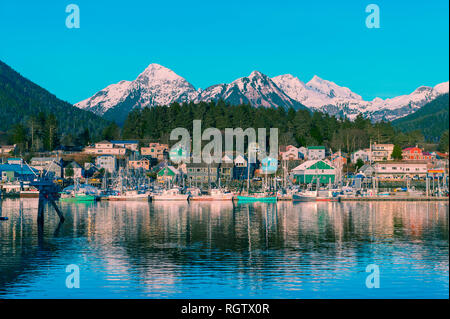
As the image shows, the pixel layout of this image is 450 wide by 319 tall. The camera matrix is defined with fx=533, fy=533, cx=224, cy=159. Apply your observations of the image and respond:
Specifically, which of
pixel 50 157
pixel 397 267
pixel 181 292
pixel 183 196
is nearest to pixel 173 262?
pixel 181 292

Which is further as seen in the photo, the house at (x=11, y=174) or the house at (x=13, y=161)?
the house at (x=13, y=161)

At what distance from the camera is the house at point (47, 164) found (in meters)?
130

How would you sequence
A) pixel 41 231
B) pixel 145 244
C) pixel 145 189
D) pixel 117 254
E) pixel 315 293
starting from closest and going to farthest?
pixel 315 293 < pixel 117 254 < pixel 145 244 < pixel 41 231 < pixel 145 189

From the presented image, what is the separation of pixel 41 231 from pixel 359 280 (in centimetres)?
3432

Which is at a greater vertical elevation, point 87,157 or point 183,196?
point 87,157

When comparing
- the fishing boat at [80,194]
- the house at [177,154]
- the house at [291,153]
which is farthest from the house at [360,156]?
the fishing boat at [80,194]

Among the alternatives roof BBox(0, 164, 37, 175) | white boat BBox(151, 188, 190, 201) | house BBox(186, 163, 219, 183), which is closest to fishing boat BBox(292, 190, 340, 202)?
white boat BBox(151, 188, 190, 201)

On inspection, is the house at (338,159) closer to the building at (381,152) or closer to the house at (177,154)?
the building at (381,152)

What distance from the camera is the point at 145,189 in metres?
117

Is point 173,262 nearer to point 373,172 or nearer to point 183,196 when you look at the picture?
point 183,196

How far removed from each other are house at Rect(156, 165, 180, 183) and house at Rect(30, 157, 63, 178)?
24.6 metres

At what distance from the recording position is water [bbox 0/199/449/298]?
28438 mm

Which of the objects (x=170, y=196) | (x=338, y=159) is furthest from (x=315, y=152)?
(x=170, y=196)

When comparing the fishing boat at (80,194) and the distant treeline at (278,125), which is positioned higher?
the distant treeline at (278,125)
